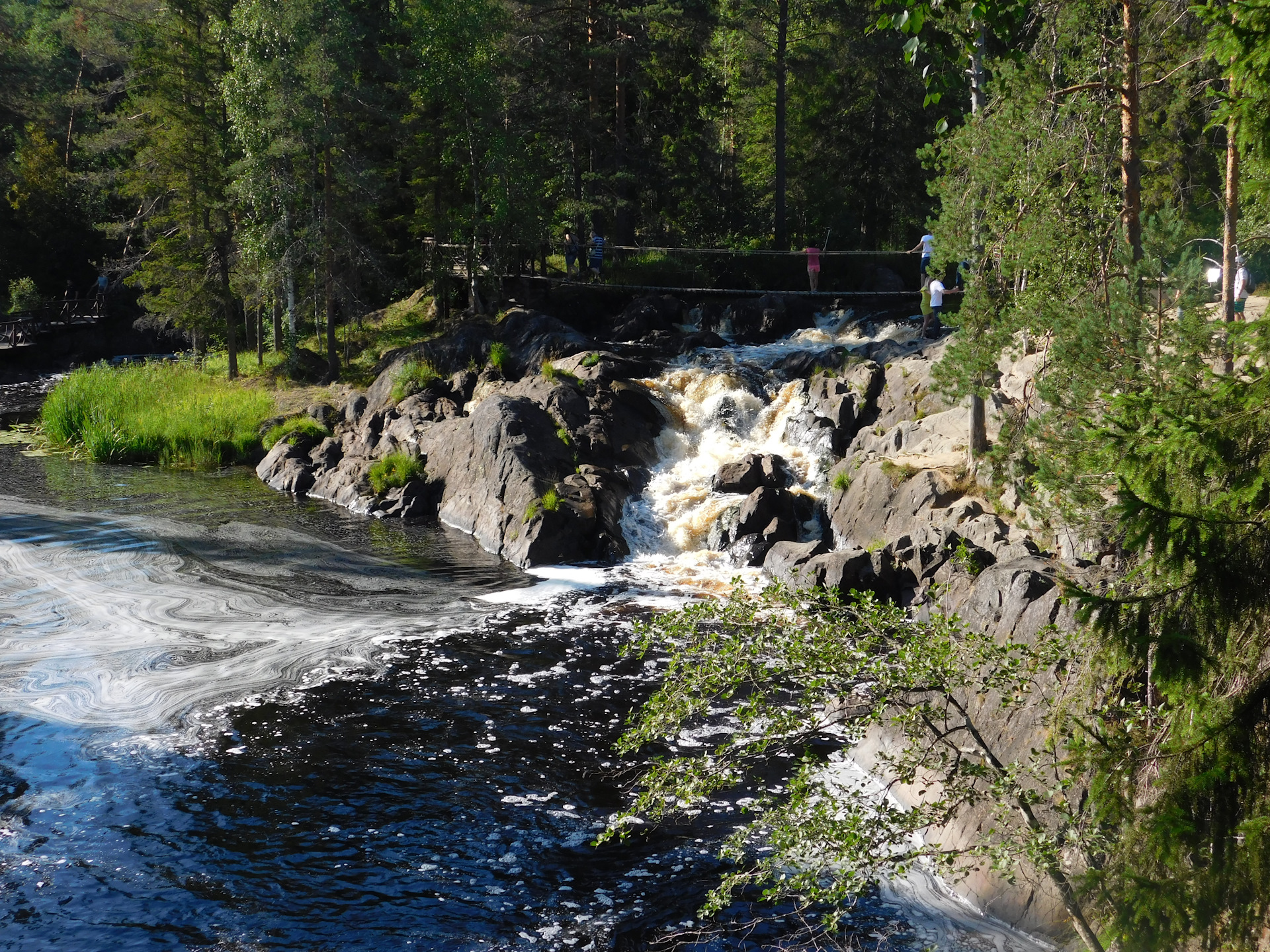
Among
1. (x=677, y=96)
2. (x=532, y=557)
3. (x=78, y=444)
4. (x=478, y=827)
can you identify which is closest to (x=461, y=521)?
(x=532, y=557)

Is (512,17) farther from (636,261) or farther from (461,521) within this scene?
(461,521)

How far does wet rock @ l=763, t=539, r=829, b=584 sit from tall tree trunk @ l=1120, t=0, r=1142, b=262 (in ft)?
25.3

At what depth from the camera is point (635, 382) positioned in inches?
909

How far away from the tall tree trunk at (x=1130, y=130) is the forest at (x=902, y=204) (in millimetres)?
31

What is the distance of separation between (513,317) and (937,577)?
1571 centimetres

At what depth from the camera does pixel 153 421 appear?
88.7 ft

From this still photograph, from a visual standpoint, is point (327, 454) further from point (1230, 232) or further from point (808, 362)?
point (1230, 232)

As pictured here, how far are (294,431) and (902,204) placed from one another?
22832 millimetres

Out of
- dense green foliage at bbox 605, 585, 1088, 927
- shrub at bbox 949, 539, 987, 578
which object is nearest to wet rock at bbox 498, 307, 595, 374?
shrub at bbox 949, 539, 987, 578

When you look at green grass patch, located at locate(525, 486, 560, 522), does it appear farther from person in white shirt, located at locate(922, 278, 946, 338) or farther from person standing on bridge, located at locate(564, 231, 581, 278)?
person standing on bridge, located at locate(564, 231, 581, 278)

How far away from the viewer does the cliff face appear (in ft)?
51.3

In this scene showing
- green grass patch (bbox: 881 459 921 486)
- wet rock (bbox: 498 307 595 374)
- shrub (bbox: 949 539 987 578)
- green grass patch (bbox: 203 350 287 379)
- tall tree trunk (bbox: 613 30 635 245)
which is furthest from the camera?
green grass patch (bbox: 203 350 287 379)

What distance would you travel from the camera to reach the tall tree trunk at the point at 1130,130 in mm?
9016

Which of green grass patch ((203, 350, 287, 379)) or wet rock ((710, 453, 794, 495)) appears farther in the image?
green grass patch ((203, 350, 287, 379))
